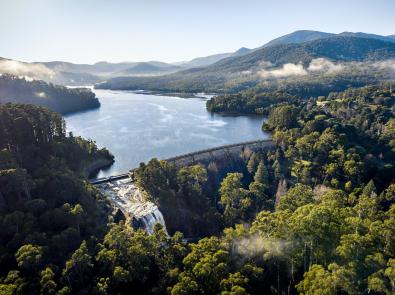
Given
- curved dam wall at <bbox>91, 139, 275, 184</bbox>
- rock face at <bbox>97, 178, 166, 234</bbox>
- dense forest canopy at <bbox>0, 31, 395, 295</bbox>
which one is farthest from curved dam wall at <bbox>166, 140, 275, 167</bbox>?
rock face at <bbox>97, 178, 166, 234</bbox>

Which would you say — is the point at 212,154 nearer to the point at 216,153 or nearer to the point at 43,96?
the point at 216,153

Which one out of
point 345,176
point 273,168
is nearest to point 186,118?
point 273,168

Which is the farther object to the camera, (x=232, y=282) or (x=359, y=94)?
(x=359, y=94)

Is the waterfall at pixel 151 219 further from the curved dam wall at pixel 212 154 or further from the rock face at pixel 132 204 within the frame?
the curved dam wall at pixel 212 154

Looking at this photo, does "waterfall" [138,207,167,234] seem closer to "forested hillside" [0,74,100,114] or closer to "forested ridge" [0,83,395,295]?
"forested ridge" [0,83,395,295]

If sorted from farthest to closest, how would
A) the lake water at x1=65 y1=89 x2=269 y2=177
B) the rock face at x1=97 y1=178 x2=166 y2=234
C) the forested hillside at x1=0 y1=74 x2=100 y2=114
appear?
the forested hillside at x1=0 y1=74 x2=100 y2=114, the lake water at x1=65 y1=89 x2=269 y2=177, the rock face at x1=97 y1=178 x2=166 y2=234

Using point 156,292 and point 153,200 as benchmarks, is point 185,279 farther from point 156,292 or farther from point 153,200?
point 153,200
